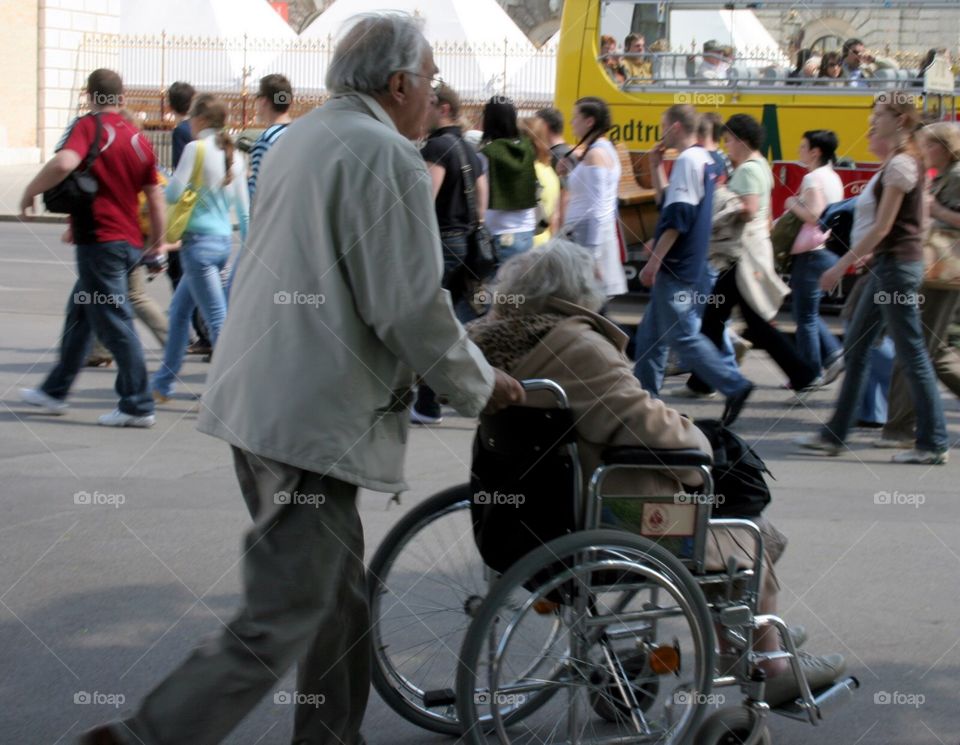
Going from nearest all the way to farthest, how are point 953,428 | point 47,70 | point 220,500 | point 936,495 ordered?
point 220,500, point 936,495, point 953,428, point 47,70

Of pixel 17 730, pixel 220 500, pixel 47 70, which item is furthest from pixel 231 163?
pixel 47 70

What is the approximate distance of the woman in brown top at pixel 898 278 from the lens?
6672 millimetres

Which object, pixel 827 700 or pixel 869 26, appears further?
pixel 869 26

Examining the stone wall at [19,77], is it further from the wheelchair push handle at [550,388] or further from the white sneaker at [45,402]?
the wheelchair push handle at [550,388]

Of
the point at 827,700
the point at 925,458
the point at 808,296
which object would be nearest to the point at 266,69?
the point at 808,296

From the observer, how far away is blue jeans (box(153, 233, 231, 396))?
7719mm

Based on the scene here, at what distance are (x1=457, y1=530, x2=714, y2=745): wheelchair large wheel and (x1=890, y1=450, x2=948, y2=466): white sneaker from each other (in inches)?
152

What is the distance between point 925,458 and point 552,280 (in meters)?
4.03

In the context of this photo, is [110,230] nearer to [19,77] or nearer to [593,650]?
[593,650]

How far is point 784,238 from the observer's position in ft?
27.9

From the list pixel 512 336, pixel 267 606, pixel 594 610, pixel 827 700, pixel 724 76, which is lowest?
pixel 827 700

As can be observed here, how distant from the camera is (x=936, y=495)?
6.29 m

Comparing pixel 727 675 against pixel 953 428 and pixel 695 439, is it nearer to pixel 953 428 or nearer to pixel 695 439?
pixel 695 439

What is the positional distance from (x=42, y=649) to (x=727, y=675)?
2.07 metres
